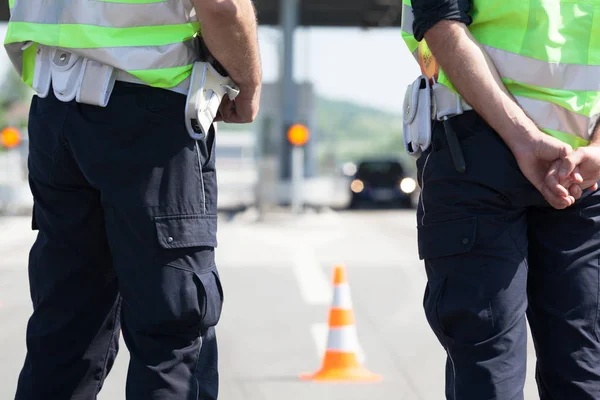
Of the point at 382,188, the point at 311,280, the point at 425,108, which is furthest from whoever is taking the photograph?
the point at 382,188

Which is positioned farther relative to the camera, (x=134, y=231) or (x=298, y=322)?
(x=298, y=322)

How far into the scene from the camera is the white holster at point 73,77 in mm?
2404

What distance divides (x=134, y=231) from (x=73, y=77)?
0.46 m

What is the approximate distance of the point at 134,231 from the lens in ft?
7.79

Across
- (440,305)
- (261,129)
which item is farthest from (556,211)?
(261,129)

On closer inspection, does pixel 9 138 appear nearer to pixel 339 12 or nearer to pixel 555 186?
pixel 339 12

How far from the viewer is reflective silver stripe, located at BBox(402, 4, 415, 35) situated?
256cm

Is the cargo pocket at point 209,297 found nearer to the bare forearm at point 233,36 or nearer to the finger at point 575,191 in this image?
the bare forearm at point 233,36

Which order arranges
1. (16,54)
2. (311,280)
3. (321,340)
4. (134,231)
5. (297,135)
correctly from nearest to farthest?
(134,231)
(16,54)
(321,340)
(311,280)
(297,135)

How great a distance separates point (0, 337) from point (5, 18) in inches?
1030

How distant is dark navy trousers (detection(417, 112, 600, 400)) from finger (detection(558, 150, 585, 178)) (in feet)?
0.31

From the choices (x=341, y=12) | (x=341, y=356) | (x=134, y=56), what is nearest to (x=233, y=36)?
(x=134, y=56)

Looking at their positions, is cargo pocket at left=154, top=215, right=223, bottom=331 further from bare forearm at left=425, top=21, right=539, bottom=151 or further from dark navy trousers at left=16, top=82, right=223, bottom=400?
bare forearm at left=425, top=21, right=539, bottom=151

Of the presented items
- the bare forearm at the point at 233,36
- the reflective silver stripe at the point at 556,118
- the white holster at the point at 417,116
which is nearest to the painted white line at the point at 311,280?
the white holster at the point at 417,116
